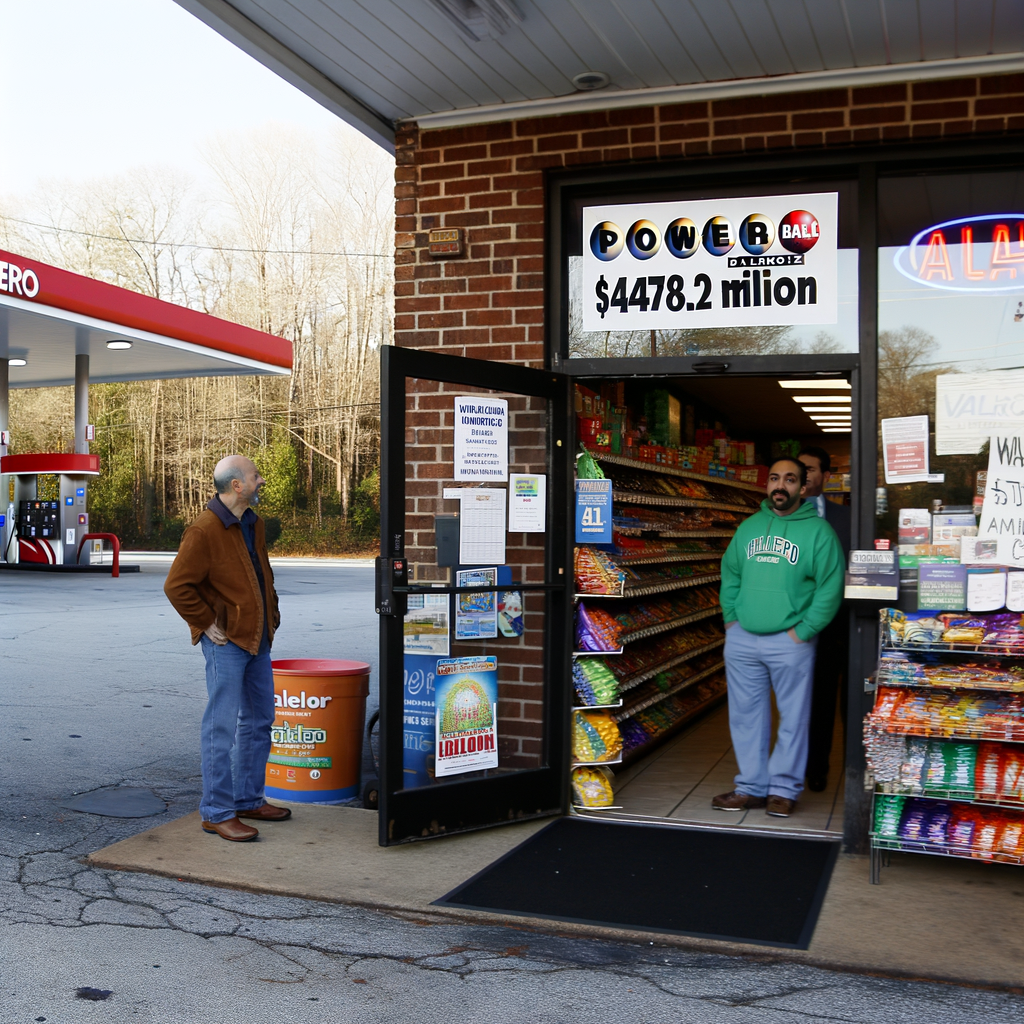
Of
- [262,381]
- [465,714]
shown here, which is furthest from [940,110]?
[262,381]

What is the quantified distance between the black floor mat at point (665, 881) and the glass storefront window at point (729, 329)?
2472mm

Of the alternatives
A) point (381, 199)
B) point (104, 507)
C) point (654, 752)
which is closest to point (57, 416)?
point (104, 507)

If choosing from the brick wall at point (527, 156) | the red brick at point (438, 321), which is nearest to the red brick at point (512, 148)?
the brick wall at point (527, 156)

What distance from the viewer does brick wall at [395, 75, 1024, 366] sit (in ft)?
17.3

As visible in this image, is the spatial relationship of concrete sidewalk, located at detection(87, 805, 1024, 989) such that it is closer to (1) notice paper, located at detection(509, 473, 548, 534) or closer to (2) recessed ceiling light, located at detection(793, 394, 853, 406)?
(1) notice paper, located at detection(509, 473, 548, 534)

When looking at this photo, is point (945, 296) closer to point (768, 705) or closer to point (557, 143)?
point (557, 143)

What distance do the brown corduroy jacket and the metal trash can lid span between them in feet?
1.91

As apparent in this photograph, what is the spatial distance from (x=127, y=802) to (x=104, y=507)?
44368mm

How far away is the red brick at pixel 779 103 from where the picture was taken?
538 centimetres

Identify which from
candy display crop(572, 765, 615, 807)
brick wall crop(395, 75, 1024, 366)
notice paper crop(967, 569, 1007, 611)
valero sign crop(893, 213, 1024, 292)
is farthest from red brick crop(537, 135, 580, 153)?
candy display crop(572, 765, 615, 807)

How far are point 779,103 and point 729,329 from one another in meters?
1.14

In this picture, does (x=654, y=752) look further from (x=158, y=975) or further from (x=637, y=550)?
(x=158, y=975)

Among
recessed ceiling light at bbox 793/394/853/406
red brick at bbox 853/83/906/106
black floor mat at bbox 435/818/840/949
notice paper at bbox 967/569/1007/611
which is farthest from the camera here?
recessed ceiling light at bbox 793/394/853/406

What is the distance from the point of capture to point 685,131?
561 cm
